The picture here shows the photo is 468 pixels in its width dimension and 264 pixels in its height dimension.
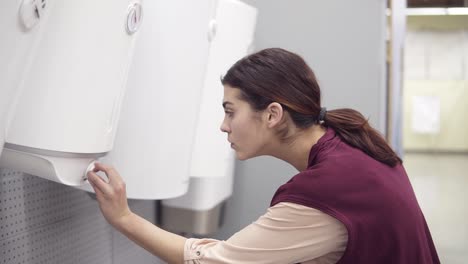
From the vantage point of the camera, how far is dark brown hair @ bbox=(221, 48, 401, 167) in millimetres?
974

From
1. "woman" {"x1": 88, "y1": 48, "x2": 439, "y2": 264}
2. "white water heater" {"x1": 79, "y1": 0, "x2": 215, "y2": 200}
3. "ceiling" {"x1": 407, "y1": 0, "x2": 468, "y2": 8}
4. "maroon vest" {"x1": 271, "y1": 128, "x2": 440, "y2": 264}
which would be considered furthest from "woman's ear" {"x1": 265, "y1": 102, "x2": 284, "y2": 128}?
"ceiling" {"x1": 407, "y1": 0, "x2": 468, "y2": 8}

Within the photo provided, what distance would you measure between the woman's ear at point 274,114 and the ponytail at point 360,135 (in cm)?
12

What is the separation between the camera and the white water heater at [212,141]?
166 centimetres

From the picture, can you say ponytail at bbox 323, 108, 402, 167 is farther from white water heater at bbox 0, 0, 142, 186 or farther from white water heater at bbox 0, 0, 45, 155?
white water heater at bbox 0, 0, 45, 155

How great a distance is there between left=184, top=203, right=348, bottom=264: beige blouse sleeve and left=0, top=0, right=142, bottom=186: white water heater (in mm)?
302

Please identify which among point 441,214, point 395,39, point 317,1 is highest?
point 317,1

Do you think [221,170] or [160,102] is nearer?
[160,102]

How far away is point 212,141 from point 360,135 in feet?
2.37

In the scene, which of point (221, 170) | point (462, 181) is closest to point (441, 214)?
Result: point (462, 181)

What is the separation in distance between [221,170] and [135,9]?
89 centimetres

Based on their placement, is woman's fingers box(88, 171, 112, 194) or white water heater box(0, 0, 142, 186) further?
woman's fingers box(88, 171, 112, 194)

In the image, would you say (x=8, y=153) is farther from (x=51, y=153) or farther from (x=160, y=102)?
(x=160, y=102)

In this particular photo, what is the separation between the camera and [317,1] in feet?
6.49

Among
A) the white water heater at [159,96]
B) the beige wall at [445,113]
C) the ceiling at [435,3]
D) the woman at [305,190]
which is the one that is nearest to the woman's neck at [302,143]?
the woman at [305,190]
